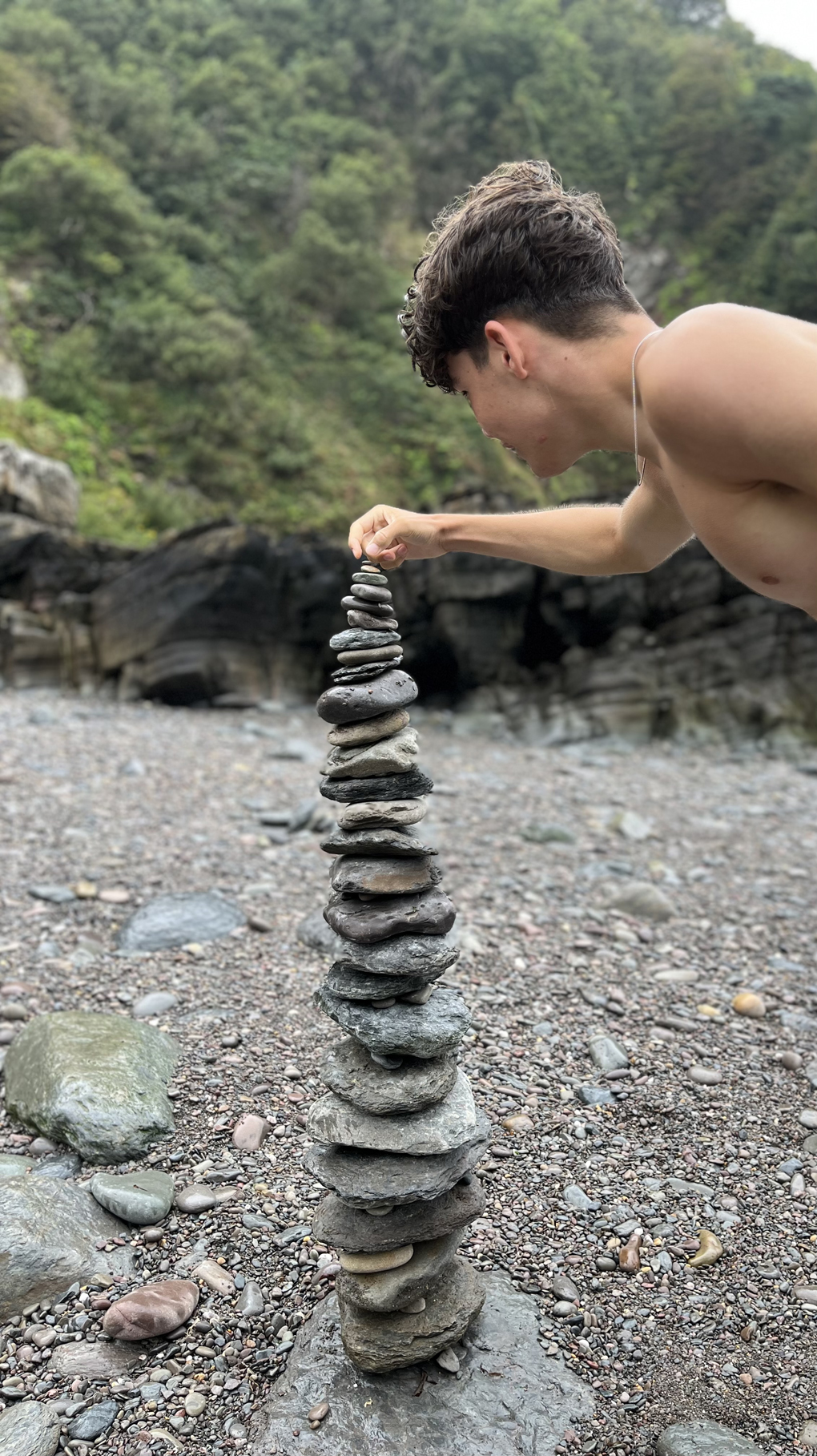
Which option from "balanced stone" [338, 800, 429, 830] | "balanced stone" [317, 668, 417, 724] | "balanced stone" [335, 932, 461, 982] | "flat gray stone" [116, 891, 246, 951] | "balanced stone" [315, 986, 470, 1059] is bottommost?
"flat gray stone" [116, 891, 246, 951]

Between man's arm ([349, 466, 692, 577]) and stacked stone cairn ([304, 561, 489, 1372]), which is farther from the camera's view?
man's arm ([349, 466, 692, 577])

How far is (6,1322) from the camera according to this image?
2.88 m

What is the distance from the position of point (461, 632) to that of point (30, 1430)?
44.1 feet

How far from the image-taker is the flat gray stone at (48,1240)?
2943mm

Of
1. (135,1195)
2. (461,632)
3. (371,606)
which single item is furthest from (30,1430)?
(461,632)

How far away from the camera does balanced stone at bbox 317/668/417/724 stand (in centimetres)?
285

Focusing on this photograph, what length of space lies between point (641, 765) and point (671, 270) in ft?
96.8

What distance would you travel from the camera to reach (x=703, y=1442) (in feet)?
8.05

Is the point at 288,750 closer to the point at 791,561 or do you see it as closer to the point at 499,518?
the point at 499,518

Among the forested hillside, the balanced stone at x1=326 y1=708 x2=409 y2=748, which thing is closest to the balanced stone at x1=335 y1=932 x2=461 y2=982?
the balanced stone at x1=326 y1=708 x2=409 y2=748

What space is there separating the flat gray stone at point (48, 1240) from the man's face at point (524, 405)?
119 inches

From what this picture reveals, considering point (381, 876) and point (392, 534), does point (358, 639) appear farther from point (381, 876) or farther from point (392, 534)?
point (381, 876)

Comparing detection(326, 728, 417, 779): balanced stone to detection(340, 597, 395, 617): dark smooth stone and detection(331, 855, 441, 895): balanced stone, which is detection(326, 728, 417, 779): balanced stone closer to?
detection(331, 855, 441, 895): balanced stone

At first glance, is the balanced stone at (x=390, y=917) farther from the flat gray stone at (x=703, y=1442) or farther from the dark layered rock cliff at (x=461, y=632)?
the dark layered rock cliff at (x=461, y=632)
